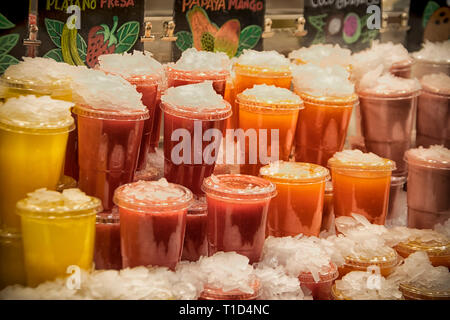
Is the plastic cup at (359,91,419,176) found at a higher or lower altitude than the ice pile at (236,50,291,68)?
lower

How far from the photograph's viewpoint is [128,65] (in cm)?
296

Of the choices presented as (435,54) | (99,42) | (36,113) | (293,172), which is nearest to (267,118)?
(293,172)

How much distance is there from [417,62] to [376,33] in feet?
1.81

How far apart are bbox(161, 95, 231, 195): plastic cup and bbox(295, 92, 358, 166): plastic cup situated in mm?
665

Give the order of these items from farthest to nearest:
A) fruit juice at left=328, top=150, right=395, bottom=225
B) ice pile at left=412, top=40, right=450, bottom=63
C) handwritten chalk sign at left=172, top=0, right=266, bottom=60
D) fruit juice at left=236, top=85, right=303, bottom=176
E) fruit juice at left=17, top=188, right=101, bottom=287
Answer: ice pile at left=412, top=40, right=450, bottom=63
handwritten chalk sign at left=172, top=0, right=266, bottom=60
fruit juice at left=328, top=150, right=395, bottom=225
fruit juice at left=236, top=85, right=303, bottom=176
fruit juice at left=17, top=188, right=101, bottom=287

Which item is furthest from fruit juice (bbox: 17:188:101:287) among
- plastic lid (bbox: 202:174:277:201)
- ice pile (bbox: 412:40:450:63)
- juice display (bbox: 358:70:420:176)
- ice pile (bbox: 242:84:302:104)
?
ice pile (bbox: 412:40:450:63)

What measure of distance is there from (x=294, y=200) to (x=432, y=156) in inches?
41.0

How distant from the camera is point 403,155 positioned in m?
3.87

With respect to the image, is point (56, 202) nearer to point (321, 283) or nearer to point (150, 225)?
point (150, 225)

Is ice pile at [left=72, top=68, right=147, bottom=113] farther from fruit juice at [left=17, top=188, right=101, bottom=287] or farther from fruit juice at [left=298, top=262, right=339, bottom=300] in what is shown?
fruit juice at [left=298, top=262, right=339, bottom=300]

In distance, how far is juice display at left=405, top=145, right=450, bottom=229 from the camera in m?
3.60

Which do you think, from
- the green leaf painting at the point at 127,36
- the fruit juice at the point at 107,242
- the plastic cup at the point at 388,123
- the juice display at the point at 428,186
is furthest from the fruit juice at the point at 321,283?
the green leaf painting at the point at 127,36

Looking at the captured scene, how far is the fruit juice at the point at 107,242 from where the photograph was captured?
2680mm
